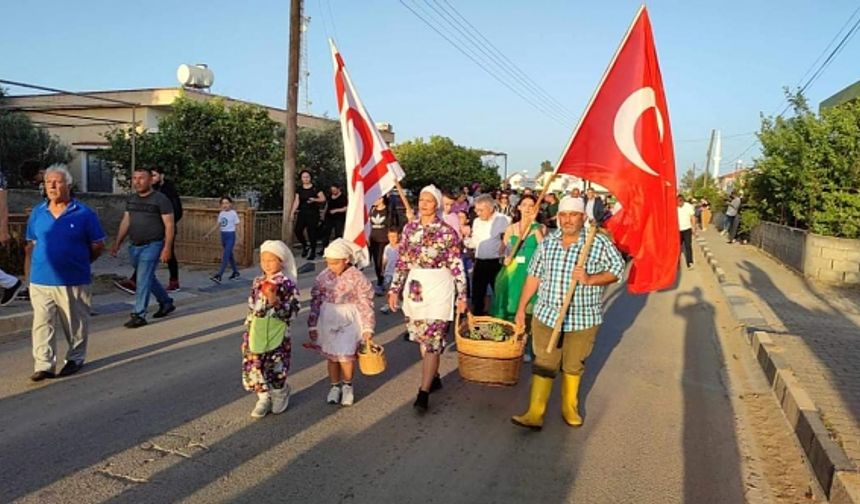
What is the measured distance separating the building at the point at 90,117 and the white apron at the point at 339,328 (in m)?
20.2

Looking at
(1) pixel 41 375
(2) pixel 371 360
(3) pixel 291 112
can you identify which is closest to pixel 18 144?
(3) pixel 291 112

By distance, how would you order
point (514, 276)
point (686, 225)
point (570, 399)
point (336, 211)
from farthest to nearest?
1. point (686, 225)
2. point (336, 211)
3. point (514, 276)
4. point (570, 399)

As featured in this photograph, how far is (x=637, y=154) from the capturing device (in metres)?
5.37

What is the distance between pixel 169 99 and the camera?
2386 cm

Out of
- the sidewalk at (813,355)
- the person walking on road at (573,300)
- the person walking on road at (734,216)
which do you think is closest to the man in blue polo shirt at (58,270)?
the person walking on road at (573,300)

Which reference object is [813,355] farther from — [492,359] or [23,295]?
[23,295]

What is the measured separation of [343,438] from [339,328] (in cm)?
85

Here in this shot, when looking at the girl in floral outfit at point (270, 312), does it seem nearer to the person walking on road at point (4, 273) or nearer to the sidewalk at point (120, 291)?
the person walking on road at point (4, 273)

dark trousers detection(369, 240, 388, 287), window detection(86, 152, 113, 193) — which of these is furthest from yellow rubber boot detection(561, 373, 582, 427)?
window detection(86, 152, 113, 193)

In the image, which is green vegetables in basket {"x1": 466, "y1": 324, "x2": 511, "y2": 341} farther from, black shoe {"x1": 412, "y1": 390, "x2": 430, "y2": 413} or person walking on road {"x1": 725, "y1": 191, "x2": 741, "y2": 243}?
person walking on road {"x1": 725, "y1": 191, "x2": 741, "y2": 243}

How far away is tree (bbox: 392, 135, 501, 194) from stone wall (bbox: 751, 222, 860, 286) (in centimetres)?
2063

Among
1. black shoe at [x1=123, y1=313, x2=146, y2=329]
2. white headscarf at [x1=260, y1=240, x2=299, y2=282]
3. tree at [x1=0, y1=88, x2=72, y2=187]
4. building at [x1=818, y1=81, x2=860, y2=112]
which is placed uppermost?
building at [x1=818, y1=81, x2=860, y2=112]

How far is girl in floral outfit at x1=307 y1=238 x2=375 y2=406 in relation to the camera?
17.1ft

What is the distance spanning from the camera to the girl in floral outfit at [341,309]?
523 cm
